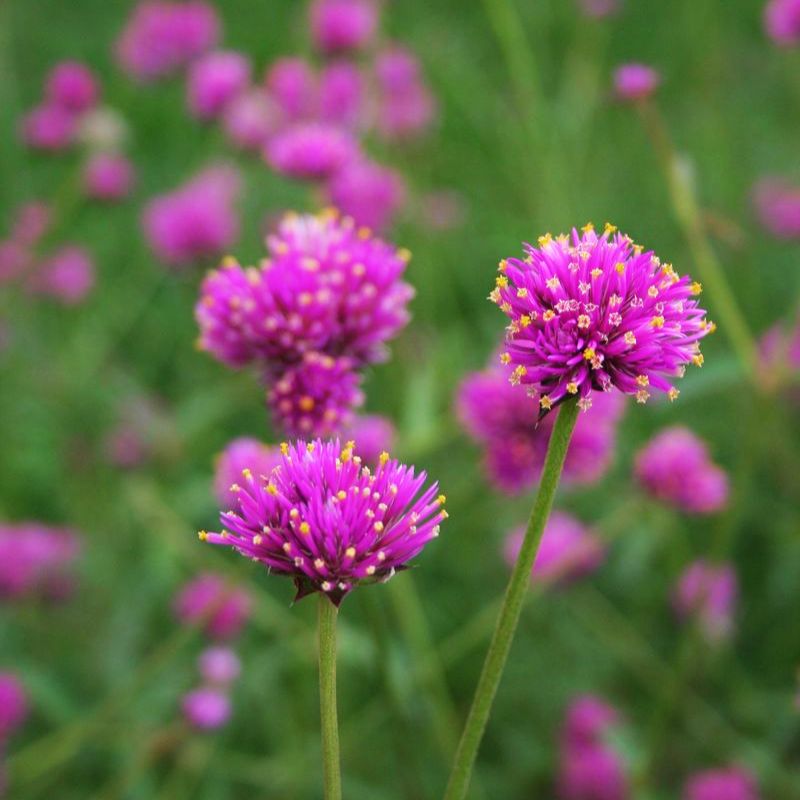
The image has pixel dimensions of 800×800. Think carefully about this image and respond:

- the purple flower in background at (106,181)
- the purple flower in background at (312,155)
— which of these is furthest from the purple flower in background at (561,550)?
the purple flower in background at (106,181)

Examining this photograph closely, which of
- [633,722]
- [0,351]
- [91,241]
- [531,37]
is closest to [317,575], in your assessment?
[633,722]

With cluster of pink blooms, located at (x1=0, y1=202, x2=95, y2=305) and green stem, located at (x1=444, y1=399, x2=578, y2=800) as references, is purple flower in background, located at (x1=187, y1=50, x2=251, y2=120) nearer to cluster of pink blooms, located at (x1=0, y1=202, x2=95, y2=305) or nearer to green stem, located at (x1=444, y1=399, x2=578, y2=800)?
cluster of pink blooms, located at (x1=0, y1=202, x2=95, y2=305)

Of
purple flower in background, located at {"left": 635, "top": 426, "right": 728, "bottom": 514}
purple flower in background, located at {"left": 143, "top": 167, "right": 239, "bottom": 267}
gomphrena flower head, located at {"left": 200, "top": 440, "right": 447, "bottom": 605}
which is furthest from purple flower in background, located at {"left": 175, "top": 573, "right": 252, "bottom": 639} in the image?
gomphrena flower head, located at {"left": 200, "top": 440, "right": 447, "bottom": 605}

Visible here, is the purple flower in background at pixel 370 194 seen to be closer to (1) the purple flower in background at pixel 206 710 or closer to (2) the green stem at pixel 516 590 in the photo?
(1) the purple flower in background at pixel 206 710

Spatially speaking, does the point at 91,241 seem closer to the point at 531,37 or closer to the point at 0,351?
the point at 0,351

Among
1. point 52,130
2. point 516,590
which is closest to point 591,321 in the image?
point 516,590
